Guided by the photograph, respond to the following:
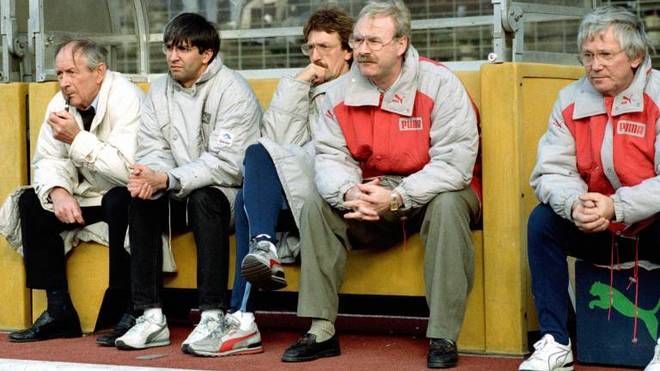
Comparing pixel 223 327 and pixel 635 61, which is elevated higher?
pixel 635 61

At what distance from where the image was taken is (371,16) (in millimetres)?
5535

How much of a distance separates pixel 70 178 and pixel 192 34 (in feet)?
2.99

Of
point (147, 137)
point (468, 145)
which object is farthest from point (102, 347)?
point (468, 145)

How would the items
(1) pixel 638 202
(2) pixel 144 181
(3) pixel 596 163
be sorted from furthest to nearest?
1. (2) pixel 144 181
2. (3) pixel 596 163
3. (1) pixel 638 202

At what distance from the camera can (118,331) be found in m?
5.97

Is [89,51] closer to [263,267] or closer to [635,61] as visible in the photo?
[263,267]

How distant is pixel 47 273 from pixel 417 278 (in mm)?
1795

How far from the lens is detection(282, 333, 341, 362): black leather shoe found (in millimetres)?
5367

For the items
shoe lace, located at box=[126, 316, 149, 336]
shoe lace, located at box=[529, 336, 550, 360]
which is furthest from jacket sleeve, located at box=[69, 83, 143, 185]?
shoe lace, located at box=[529, 336, 550, 360]

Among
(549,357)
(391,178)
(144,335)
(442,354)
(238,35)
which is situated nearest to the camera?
(549,357)

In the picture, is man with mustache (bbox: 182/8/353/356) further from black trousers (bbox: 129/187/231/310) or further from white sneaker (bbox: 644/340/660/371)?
white sneaker (bbox: 644/340/660/371)

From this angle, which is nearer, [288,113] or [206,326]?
[206,326]

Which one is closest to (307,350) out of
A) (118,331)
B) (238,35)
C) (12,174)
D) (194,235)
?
(194,235)

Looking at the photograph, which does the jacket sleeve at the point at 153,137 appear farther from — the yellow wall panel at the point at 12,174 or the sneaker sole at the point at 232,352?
the sneaker sole at the point at 232,352
